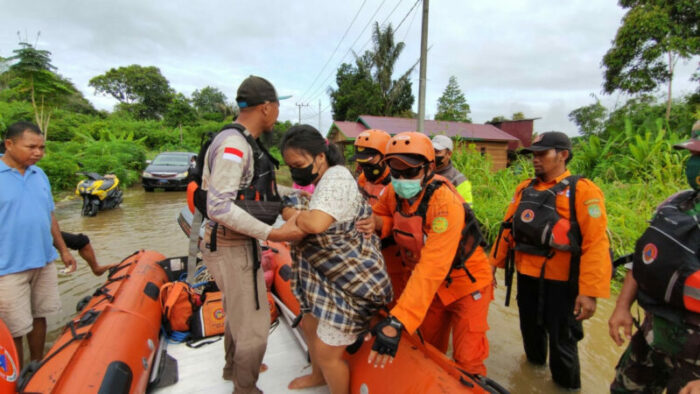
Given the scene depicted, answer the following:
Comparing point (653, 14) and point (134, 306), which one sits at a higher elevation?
point (653, 14)

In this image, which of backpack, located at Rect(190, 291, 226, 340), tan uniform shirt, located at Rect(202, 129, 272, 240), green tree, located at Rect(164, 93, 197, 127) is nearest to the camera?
tan uniform shirt, located at Rect(202, 129, 272, 240)

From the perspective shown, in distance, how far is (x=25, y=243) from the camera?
7.91 ft

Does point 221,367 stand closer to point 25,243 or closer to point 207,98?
point 25,243

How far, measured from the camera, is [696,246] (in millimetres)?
1286

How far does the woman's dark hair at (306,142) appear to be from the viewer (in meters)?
1.68

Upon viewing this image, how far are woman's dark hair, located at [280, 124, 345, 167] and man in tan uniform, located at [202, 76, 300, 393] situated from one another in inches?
9.1

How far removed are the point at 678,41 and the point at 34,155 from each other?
1810 cm

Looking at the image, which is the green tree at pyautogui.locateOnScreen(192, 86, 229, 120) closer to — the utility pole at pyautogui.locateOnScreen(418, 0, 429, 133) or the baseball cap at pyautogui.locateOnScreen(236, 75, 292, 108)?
the utility pole at pyautogui.locateOnScreen(418, 0, 429, 133)

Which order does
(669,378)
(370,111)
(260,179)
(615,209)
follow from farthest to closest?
(370,111)
(615,209)
(260,179)
(669,378)

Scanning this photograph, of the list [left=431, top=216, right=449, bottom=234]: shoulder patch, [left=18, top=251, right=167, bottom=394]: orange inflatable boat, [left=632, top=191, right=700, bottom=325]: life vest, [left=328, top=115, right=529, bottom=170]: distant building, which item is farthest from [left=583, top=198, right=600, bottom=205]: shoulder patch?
[left=328, top=115, right=529, bottom=170]: distant building

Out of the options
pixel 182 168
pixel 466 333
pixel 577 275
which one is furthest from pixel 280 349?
pixel 182 168

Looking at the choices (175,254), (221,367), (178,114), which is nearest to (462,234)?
(221,367)

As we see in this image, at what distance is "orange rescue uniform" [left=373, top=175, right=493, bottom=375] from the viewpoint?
1.59m

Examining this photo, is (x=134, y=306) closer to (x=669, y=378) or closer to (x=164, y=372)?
(x=164, y=372)
